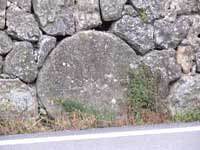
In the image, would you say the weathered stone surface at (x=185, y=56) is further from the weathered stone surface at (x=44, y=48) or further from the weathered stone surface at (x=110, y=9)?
the weathered stone surface at (x=44, y=48)

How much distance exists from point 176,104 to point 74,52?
154 centimetres

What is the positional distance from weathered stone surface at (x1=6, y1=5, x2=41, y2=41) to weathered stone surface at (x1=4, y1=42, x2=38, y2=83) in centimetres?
11

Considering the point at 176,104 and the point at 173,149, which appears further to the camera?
the point at 176,104

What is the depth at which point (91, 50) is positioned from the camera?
7.12 m

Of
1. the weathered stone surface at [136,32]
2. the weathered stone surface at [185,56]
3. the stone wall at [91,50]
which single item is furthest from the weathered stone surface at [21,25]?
the weathered stone surface at [185,56]

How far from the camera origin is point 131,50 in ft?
24.0

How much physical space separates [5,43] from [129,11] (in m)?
1.68

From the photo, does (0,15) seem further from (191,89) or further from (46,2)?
(191,89)

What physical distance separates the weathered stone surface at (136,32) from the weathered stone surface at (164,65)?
12cm

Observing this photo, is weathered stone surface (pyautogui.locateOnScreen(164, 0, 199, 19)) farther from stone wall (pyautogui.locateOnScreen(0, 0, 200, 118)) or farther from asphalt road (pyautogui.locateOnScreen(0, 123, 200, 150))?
asphalt road (pyautogui.locateOnScreen(0, 123, 200, 150))

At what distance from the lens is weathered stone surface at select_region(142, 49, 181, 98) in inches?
289

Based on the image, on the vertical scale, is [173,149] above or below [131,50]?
below

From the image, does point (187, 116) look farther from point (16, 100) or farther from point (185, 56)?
point (16, 100)

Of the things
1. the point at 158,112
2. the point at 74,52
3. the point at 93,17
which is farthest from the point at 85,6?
the point at 158,112
